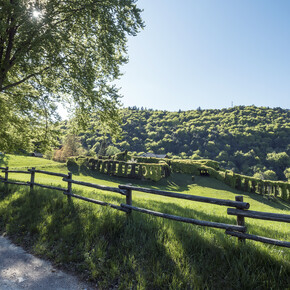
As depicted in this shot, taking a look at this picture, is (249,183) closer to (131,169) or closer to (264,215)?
(131,169)

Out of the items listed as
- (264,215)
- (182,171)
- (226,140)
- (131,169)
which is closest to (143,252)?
(264,215)

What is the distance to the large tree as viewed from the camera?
834 cm

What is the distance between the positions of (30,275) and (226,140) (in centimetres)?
13632

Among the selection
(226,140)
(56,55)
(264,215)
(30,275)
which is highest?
(226,140)

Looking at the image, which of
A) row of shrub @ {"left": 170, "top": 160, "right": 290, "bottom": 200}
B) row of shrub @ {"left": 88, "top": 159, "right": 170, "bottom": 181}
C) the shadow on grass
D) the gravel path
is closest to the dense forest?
row of shrub @ {"left": 88, "top": 159, "right": 170, "bottom": 181}

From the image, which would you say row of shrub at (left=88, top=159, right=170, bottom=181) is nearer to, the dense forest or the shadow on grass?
the shadow on grass

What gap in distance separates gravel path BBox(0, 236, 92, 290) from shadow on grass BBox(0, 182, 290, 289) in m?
0.28

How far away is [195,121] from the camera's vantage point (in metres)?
160

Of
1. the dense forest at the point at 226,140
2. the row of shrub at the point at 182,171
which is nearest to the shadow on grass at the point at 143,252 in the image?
the row of shrub at the point at 182,171

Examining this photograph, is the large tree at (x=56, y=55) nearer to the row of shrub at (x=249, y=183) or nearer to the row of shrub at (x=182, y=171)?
the row of shrub at (x=182, y=171)

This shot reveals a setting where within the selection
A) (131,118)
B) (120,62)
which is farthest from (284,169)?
(120,62)

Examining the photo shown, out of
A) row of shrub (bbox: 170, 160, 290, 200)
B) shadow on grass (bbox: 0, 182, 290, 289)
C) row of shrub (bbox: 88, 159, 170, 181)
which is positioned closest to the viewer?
shadow on grass (bbox: 0, 182, 290, 289)

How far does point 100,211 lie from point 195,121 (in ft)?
533

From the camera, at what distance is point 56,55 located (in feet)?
31.3
